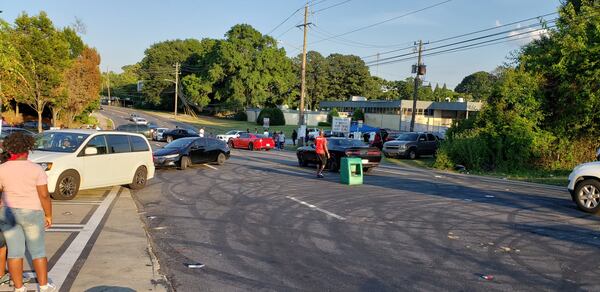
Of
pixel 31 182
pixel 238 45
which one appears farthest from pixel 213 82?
pixel 31 182

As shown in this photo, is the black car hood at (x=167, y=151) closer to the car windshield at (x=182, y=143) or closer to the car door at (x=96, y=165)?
the car windshield at (x=182, y=143)

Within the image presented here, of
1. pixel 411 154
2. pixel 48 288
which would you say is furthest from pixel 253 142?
pixel 48 288

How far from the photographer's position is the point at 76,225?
862 cm

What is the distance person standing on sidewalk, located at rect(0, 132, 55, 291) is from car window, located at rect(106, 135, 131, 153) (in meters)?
7.91

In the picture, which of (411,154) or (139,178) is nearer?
(139,178)

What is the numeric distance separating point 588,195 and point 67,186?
11.7 meters

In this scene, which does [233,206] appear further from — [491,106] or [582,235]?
[491,106]

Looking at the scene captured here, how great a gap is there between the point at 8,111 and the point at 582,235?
48.6 metres

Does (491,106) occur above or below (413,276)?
above

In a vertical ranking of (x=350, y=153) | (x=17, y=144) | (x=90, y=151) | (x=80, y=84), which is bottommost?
(x=350, y=153)

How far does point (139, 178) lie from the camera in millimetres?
13594

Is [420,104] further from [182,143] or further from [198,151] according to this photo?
[182,143]

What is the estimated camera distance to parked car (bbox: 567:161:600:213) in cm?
1093

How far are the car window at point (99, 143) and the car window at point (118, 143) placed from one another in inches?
6.4
